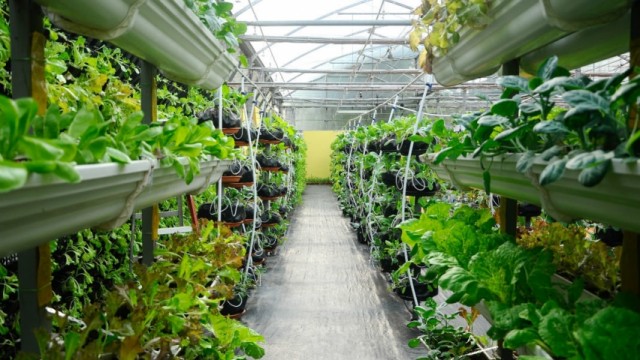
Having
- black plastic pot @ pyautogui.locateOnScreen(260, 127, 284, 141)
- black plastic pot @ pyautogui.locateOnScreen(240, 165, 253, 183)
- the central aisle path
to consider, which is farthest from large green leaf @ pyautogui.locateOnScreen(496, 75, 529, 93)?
black plastic pot @ pyautogui.locateOnScreen(260, 127, 284, 141)

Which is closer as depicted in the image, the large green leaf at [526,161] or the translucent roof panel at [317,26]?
the large green leaf at [526,161]

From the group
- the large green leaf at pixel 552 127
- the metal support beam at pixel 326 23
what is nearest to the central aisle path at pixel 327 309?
the large green leaf at pixel 552 127

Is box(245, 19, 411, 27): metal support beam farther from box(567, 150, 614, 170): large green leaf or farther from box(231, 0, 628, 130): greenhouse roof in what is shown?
box(567, 150, 614, 170): large green leaf

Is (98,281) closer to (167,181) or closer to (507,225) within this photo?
(167,181)

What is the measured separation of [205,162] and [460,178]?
3.19 feet

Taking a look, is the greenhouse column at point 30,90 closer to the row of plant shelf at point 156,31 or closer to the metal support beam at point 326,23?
the row of plant shelf at point 156,31

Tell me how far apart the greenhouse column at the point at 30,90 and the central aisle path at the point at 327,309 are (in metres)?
2.38

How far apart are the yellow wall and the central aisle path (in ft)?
37.0

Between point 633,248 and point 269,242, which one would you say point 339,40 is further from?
point 633,248

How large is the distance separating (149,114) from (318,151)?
16.7 m

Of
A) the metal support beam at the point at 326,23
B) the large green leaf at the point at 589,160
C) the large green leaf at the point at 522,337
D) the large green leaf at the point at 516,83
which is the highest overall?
the metal support beam at the point at 326,23

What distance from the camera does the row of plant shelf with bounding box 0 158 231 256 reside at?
67 cm

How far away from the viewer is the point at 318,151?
18.6 metres

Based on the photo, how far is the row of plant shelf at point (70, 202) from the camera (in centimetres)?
67
